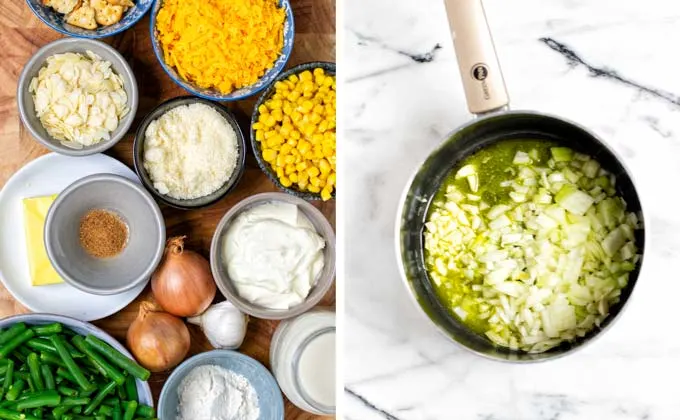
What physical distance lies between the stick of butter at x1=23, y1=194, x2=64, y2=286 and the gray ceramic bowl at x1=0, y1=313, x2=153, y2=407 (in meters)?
0.09

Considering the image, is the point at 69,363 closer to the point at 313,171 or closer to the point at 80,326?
the point at 80,326

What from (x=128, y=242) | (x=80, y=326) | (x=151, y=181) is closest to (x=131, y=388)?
(x=80, y=326)

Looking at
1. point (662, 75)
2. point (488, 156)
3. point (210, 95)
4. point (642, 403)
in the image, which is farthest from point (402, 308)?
point (210, 95)

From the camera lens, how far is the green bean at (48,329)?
1.67 meters

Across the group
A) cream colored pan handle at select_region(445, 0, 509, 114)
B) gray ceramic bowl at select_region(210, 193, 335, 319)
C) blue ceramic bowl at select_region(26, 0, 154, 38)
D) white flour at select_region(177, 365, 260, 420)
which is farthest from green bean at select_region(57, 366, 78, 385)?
cream colored pan handle at select_region(445, 0, 509, 114)

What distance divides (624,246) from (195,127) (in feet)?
3.06

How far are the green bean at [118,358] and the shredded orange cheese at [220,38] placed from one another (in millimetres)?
544

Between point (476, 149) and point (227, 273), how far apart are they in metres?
0.76

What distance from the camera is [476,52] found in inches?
41.1

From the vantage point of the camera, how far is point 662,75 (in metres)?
1.19

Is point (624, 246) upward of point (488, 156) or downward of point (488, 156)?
downward

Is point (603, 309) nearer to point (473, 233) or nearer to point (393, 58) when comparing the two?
point (473, 233)

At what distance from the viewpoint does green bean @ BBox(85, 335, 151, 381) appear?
65.7 inches

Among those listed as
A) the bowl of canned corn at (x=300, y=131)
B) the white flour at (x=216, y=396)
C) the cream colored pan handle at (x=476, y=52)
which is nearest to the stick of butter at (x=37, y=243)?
the white flour at (x=216, y=396)
